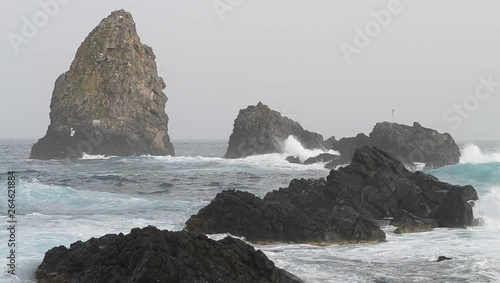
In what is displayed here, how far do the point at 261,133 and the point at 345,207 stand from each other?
202ft

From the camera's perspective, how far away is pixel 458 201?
81.4 ft

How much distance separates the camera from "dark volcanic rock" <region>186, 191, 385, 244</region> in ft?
66.4

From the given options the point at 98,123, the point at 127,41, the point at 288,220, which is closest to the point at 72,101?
the point at 98,123

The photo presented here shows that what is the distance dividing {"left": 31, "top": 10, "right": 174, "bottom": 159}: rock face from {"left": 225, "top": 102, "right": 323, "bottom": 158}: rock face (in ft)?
43.3

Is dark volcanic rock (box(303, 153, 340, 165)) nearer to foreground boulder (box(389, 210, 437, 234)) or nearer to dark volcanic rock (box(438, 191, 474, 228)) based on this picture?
dark volcanic rock (box(438, 191, 474, 228))

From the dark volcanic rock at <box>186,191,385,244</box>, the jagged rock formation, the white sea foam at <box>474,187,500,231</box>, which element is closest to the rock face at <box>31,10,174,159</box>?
the jagged rock formation

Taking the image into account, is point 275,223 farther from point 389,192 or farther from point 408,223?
point 389,192

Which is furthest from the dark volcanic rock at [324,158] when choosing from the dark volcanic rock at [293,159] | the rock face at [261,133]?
the rock face at [261,133]

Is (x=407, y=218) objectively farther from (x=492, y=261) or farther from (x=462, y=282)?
(x=462, y=282)

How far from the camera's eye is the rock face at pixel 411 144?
68.0 meters

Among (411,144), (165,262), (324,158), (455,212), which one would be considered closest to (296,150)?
(324,158)

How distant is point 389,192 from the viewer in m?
26.5

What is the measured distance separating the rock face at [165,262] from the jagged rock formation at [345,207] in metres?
6.54

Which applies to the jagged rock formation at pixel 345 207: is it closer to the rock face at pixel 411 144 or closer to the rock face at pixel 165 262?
the rock face at pixel 165 262
